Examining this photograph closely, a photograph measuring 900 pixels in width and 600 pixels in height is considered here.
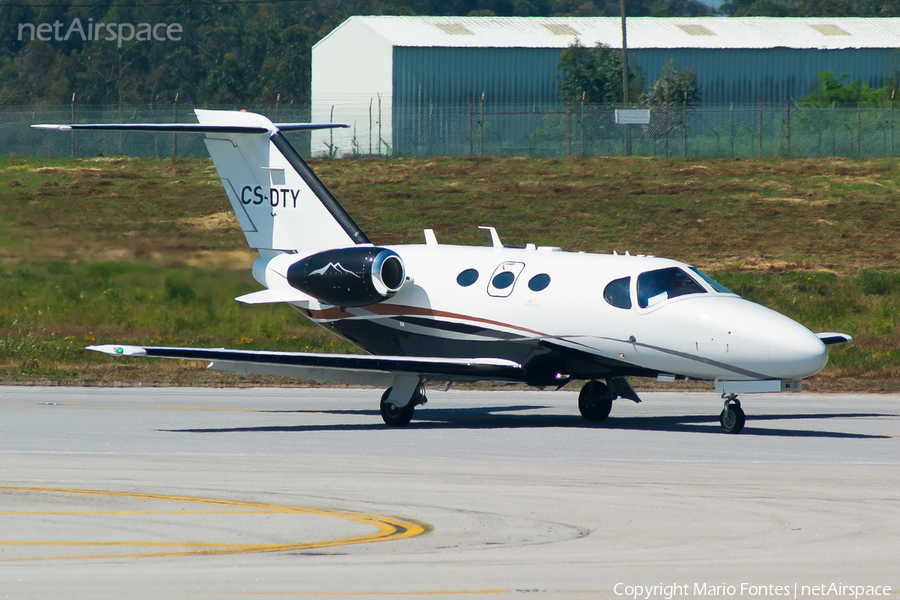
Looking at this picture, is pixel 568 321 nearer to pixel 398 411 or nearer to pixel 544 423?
pixel 544 423

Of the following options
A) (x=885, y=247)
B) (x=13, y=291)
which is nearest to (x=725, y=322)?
(x=13, y=291)

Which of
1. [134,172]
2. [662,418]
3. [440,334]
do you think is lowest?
[662,418]

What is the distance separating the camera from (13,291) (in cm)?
3288

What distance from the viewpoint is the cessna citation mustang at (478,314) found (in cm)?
1697

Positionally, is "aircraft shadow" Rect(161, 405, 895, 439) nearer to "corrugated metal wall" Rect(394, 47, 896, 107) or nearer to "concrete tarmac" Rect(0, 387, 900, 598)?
"concrete tarmac" Rect(0, 387, 900, 598)

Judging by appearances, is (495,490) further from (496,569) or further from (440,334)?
(440,334)

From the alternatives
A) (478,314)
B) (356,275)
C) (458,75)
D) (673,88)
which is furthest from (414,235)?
(673,88)

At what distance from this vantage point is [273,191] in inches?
854

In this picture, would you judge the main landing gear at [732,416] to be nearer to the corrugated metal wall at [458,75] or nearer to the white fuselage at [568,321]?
the white fuselage at [568,321]

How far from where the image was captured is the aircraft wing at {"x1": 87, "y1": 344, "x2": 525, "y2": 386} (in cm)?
1788

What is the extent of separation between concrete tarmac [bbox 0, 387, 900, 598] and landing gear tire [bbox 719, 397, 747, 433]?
0.79ft

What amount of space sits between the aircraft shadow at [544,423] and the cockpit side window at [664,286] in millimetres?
2140

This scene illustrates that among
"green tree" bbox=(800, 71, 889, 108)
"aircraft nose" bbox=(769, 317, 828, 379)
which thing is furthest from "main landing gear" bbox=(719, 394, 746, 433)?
"green tree" bbox=(800, 71, 889, 108)

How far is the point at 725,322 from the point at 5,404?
12.8 meters
